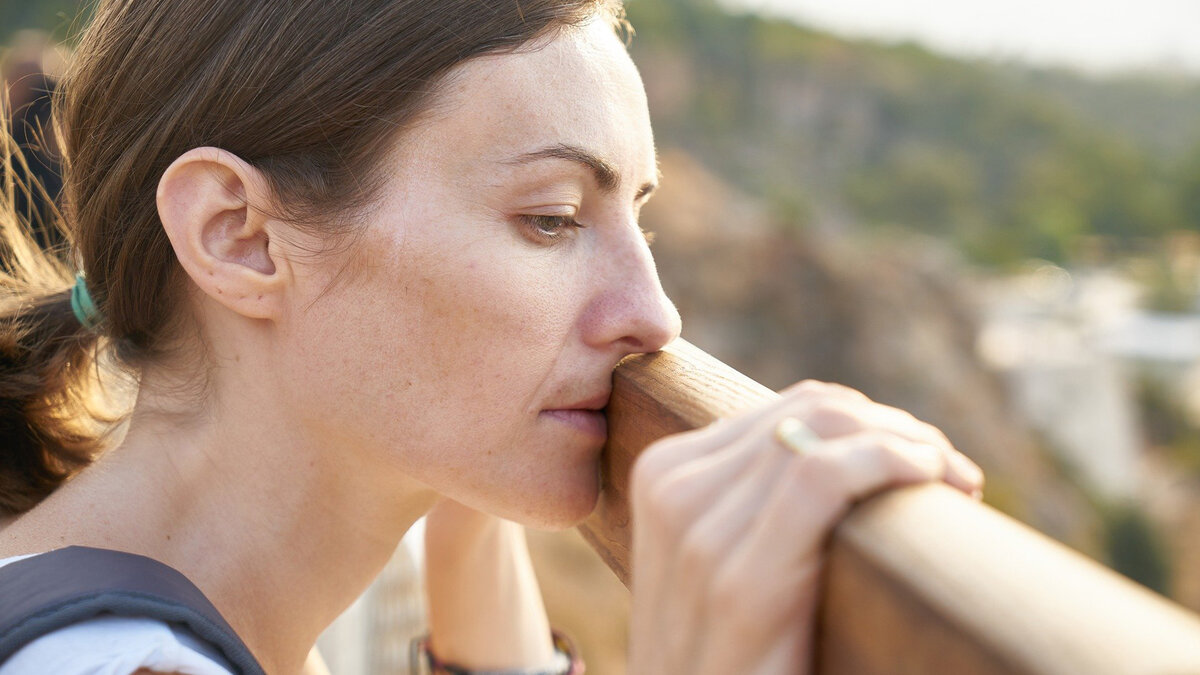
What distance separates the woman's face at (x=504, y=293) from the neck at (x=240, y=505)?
0.60 ft

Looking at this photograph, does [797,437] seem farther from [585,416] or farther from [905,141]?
[905,141]

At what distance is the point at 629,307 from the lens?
3.67 feet

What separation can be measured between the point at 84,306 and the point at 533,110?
765mm

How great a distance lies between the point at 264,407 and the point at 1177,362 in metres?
50.4

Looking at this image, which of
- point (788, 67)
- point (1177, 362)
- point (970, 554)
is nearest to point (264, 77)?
point (970, 554)

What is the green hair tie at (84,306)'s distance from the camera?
146cm

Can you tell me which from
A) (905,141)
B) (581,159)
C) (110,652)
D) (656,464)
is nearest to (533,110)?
(581,159)

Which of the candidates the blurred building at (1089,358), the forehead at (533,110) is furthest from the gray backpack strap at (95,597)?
the blurred building at (1089,358)

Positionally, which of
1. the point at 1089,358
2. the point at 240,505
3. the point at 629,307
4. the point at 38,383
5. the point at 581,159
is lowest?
the point at 1089,358

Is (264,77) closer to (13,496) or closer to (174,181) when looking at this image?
(174,181)

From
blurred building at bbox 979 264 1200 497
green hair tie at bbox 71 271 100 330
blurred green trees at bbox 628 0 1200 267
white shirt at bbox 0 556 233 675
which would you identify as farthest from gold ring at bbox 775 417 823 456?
blurred green trees at bbox 628 0 1200 267

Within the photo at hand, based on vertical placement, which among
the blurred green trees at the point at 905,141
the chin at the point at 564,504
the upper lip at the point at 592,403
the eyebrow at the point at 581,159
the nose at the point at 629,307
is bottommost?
the blurred green trees at the point at 905,141

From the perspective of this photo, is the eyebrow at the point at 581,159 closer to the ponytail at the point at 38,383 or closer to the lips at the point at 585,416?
the lips at the point at 585,416

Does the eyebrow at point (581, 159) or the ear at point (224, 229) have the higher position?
the eyebrow at point (581, 159)
